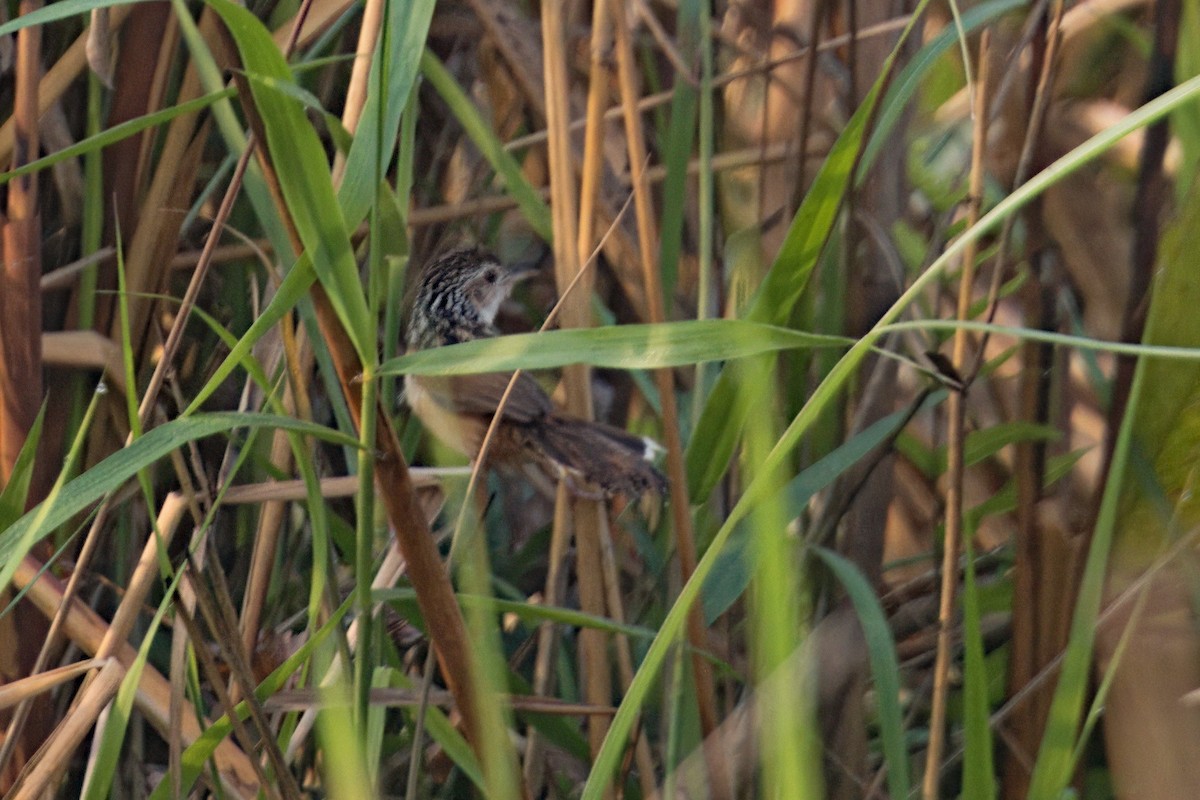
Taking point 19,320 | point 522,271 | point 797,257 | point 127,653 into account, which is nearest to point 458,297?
point 522,271

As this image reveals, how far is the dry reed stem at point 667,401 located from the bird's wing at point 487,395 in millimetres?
560

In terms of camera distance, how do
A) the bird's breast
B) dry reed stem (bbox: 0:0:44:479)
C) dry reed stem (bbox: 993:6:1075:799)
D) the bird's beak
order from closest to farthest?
dry reed stem (bbox: 993:6:1075:799) → dry reed stem (bbox: 0:0:44:479) → the bird's breast → the bird's beak

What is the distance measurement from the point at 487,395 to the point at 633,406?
26cm

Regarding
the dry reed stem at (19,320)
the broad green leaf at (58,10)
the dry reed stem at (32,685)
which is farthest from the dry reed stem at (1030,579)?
the dry reed stem at (19,320)

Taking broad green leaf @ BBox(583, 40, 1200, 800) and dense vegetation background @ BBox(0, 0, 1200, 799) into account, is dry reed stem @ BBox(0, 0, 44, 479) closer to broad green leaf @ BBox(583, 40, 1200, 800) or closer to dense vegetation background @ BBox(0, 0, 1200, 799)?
dense vegetation background @ BBox(0, 0, 1200, 799)

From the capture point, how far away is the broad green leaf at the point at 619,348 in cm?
86

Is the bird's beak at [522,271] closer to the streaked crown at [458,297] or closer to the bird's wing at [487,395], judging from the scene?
the streaked crown at [458,297]

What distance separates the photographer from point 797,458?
142cm

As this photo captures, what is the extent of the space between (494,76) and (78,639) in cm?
115

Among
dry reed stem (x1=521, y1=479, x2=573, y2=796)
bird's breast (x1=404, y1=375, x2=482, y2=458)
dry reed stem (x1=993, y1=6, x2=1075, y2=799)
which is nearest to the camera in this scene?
dry reed stem (x1=993, y1=6, x2=1075, y2=799)

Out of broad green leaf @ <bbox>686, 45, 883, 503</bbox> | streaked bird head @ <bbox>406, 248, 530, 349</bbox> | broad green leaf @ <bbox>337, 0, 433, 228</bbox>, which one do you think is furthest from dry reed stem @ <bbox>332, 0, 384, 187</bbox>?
streaked bird head @ <bbox>406, 248, 530, 349</bbox>

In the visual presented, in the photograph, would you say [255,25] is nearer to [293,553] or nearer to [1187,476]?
[1187,476]

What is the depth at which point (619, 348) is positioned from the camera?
34.9 inches

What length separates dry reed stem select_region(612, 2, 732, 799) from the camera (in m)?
1.24
